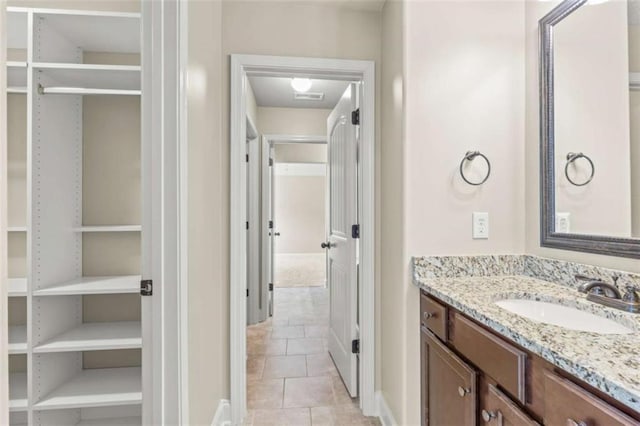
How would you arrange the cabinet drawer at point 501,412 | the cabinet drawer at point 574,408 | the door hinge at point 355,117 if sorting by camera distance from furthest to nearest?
the door hinge at point 355,117 → the cabinet drawer at point 501,412 → the cabinet drawer at point 574,408

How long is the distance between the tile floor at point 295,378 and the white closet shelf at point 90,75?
204 cm

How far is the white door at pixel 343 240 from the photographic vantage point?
2.18 meters

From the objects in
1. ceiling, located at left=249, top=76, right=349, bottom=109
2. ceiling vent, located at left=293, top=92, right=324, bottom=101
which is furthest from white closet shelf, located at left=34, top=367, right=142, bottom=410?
ceiling vent, located at left=293, top=92, right=324, bottom=101

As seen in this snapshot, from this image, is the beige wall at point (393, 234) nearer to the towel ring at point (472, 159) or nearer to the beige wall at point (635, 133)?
the towel ring at point (472, 159)

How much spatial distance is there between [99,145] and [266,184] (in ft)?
6.68

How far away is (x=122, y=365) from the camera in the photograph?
6.52 feet

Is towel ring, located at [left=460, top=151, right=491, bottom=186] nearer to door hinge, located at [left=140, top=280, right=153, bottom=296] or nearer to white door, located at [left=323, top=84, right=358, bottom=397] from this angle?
white door, located at [left=323, top=84, right=358, bottom=397]

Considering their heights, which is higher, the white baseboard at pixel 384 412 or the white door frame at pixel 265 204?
the white door frame at pixel 265 204

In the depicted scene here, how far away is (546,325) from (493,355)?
0.18 metres

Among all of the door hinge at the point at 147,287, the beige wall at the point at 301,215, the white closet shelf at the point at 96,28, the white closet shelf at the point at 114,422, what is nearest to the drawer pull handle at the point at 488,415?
the door hinge at the point at 147,287

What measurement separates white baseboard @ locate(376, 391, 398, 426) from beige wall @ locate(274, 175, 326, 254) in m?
5.87

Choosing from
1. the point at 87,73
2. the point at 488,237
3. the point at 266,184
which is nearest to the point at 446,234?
the point at 488,237

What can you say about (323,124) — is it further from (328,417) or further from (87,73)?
(328,417)

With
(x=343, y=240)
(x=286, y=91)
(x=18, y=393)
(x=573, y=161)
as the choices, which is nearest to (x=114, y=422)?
(x=18, y=393)
